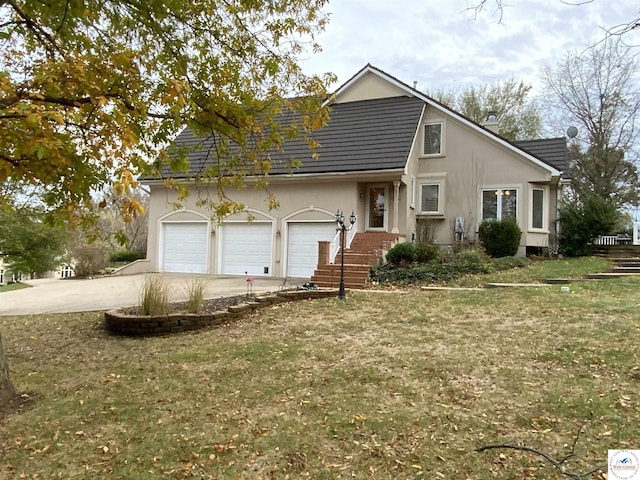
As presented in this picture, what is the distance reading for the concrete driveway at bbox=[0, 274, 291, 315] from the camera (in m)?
10.1

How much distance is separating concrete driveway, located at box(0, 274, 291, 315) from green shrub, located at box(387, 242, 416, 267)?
3.66m

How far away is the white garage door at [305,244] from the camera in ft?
52.3

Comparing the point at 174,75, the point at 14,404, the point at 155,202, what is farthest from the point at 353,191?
the point at 14,404

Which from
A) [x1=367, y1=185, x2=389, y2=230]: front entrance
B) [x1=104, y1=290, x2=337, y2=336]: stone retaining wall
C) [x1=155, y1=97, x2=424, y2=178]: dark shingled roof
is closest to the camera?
[x1=104, y1=290, x2=337, y2=336]: stone retaining wall

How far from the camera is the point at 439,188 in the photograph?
17.4 m

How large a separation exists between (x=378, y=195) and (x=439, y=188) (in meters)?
2.72

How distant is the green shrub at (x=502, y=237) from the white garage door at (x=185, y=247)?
1065 centimetres

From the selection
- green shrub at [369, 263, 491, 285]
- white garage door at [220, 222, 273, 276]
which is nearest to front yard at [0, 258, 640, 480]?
green shrub at [369, 263, 491, 285]

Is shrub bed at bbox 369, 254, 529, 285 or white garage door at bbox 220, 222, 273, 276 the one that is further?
white garage door at bbox 220, 222, 273, 276

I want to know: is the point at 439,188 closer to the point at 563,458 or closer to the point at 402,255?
the point at 402,255

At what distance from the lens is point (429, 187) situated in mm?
17656

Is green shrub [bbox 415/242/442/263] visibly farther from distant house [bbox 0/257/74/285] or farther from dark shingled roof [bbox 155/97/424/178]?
distant house [bbox 0/257/74/285]

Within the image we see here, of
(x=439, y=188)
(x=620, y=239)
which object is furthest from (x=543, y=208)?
(x=620, y=239)

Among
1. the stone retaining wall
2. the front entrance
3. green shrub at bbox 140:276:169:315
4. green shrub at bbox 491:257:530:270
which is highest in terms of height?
the front entrance
